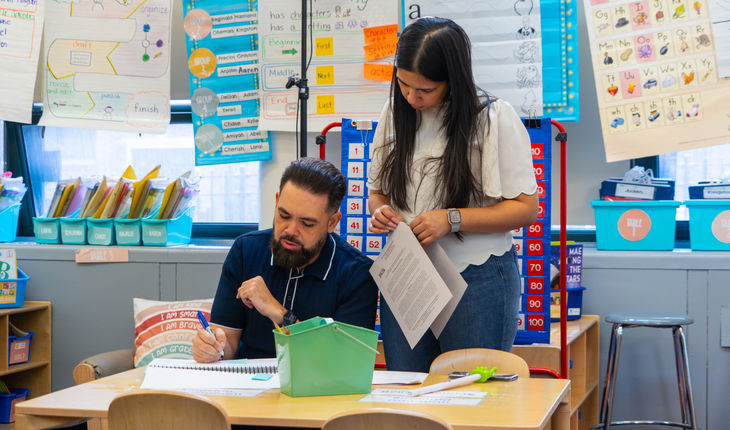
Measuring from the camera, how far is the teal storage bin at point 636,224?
3.34m

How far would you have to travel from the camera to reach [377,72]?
357cm

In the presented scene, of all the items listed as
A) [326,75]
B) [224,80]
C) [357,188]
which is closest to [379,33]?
[326,75]

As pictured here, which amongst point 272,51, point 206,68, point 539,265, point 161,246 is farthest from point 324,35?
point 539,265

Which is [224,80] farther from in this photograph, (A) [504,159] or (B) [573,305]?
(A) [504,159]

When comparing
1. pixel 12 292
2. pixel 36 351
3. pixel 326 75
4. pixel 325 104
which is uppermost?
pixel 326 75

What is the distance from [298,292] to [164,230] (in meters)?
1.90

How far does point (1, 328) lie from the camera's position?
11.7 ft

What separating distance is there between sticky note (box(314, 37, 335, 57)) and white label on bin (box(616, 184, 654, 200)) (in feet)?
4.70

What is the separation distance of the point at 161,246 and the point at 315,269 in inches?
75.8

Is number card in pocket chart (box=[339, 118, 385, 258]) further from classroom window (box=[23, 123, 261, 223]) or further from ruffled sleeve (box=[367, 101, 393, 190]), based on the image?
classroom window (box=[23, 123, 261, 223])

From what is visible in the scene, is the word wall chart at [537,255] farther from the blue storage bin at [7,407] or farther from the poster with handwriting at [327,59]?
the blue storage bin at [7,407]

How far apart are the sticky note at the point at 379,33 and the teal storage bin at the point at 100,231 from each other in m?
1.51

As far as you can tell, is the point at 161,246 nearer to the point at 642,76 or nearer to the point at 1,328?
the point at 1,328

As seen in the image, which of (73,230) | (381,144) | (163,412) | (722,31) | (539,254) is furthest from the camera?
(73,230)
